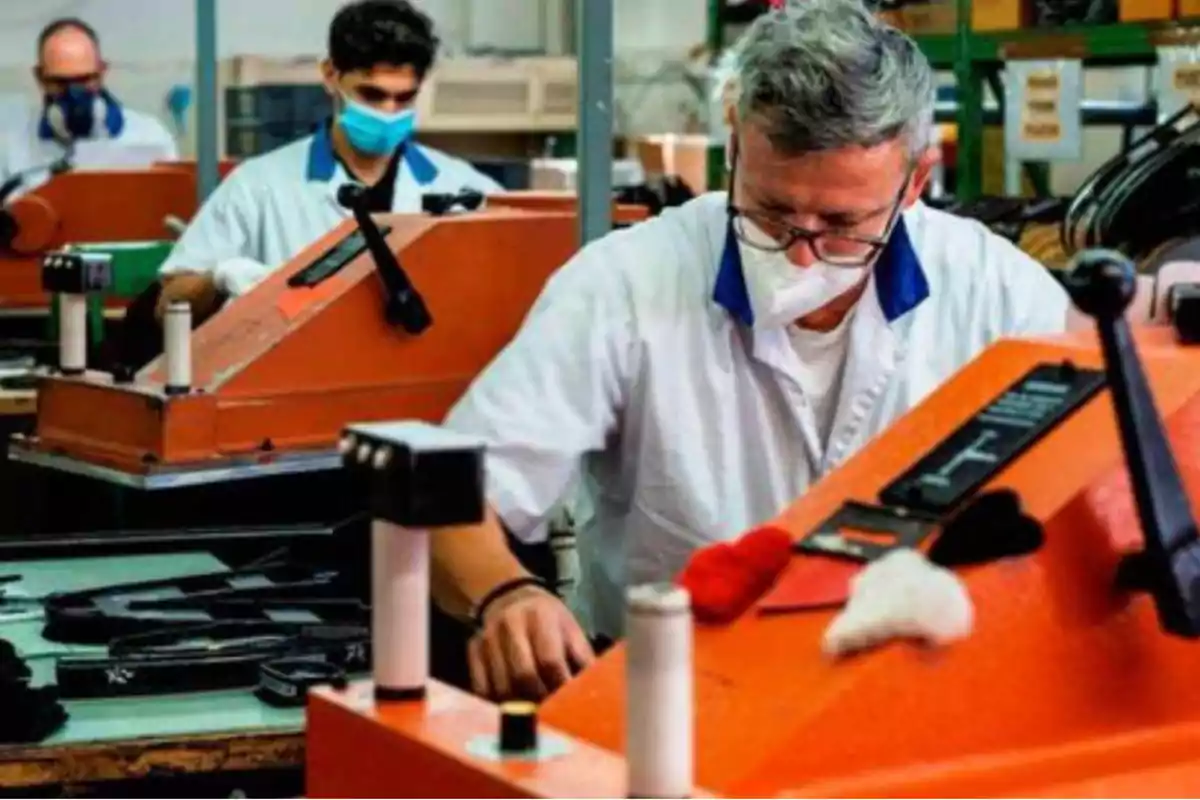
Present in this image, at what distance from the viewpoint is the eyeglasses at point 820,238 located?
1.82 m

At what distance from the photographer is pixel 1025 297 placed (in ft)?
6.77

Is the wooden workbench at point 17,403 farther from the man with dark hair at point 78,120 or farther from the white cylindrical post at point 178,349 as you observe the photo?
the man with dark hair at point 78,120

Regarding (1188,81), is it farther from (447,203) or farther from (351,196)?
(351,196)

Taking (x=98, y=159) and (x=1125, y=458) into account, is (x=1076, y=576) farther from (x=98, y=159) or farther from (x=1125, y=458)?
(x=98, y=159)

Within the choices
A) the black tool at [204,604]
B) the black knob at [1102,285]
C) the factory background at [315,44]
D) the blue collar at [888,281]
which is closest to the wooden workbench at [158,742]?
the black tool at [204,604]

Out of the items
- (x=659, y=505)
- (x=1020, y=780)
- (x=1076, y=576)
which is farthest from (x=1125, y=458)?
(x=659, y=505)

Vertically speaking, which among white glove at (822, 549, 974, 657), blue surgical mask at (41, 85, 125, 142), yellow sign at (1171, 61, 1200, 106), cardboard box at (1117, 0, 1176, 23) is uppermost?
cardboard box at (1117, 0, 1176, 23)

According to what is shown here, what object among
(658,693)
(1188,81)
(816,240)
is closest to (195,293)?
(1188,81)

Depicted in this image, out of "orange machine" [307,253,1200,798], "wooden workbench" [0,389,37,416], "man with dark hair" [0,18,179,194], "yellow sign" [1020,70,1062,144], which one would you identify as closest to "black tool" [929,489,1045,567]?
"orange machine" [307,253,1200,798]

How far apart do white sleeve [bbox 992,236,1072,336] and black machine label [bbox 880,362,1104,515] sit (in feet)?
2.25

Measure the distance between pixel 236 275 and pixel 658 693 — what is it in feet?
9.67

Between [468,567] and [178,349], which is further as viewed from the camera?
[178,349]

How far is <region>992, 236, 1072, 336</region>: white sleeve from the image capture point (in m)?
2.03

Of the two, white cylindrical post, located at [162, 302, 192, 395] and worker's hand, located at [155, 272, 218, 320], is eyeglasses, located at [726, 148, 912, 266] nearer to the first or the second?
white cylindrical post, located at [162, 302, 192, 395]
